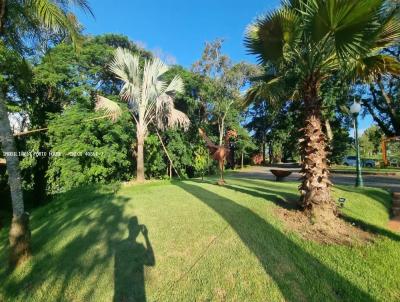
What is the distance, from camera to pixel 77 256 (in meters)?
5.50

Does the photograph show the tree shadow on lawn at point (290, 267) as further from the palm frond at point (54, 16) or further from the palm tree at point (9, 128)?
the palm frond at point (54, 16)

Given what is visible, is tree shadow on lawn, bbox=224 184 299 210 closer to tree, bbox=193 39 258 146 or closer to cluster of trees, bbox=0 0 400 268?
cluster of trees, bbox=0 0 400 268

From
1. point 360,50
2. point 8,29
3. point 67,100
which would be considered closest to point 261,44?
point 360,50

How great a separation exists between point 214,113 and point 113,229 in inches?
866

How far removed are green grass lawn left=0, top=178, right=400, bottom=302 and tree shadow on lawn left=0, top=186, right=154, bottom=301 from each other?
0.02 meters

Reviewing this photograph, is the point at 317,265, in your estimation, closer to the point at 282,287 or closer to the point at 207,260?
the point at 282,287

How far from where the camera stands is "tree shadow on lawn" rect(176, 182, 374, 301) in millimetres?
3832

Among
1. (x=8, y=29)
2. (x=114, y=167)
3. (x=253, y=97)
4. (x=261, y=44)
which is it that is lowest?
(x=114, y=167)

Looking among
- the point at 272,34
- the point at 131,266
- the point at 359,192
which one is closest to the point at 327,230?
the point at 131,266

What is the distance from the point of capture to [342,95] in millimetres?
22625

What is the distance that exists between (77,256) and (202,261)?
2.39 m

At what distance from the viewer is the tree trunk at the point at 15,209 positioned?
5684 mm

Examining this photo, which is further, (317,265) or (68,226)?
(68,226)

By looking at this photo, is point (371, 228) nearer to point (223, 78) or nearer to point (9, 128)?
point (9, 128)
